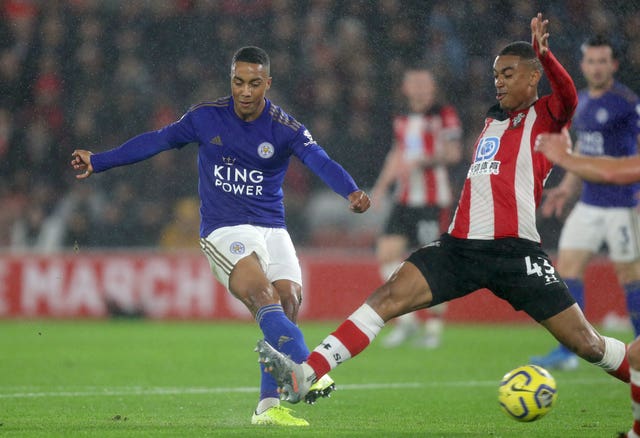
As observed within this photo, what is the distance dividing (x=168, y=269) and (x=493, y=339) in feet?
15.4

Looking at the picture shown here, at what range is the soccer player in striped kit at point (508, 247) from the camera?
5.89m

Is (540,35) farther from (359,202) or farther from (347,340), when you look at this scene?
(347,340)

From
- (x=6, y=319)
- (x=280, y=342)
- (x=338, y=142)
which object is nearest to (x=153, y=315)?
(x=6, y=319)

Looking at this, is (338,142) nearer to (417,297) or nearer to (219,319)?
(219,319)

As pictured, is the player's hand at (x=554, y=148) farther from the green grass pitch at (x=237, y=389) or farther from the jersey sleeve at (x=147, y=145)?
the jersey sleeve at (x=147, y=145)

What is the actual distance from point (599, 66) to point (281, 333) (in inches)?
186

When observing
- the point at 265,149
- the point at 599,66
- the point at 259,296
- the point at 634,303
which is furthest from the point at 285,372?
the point at 599,66

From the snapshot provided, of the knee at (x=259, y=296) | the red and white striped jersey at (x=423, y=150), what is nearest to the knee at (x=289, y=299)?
the knee at (x=259, y=296)

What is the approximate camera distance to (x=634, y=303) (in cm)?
901

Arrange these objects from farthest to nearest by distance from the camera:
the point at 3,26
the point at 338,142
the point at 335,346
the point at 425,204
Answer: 1. the point at 3,26
2. the point at 338,142
3. the point at 425,204
4. the point at 335,346

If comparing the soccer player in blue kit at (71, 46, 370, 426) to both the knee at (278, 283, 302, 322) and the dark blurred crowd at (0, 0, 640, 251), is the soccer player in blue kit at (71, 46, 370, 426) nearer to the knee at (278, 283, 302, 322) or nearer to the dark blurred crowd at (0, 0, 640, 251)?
the knee at (278, 283, 302, 322)

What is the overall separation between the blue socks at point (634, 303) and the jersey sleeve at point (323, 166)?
12.2ft

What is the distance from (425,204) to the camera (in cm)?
1206

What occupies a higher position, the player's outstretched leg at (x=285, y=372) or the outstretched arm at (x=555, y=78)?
the outstretched arm at (x=555, y=78)
